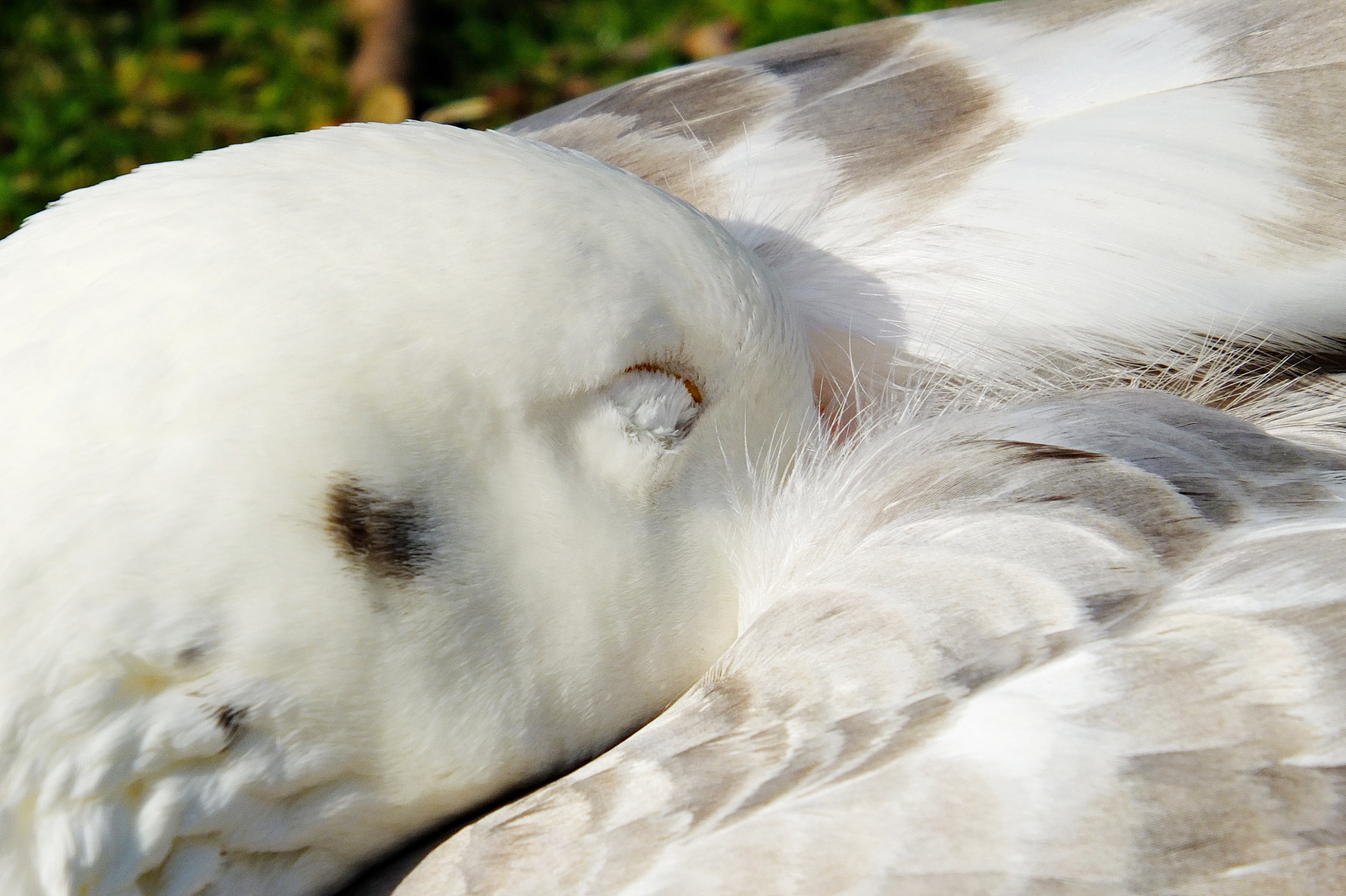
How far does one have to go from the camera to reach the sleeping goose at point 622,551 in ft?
3.13

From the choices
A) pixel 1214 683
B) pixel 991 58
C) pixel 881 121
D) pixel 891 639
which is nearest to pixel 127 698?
pixel 891 639

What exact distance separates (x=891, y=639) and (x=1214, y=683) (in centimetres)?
24

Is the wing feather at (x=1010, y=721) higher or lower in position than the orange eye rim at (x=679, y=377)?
lower

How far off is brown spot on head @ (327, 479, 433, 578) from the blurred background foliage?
7.33 ft

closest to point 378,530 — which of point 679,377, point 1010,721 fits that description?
point 679,377

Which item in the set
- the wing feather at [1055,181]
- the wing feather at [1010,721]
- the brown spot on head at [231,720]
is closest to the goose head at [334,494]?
the brown spot on head at [231,720]

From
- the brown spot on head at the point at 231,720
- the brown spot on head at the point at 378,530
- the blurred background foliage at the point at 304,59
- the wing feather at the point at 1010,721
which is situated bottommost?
the wing feather at the point at 1010,721

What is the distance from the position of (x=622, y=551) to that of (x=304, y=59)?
251 cm

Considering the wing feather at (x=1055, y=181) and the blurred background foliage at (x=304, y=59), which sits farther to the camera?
the blurred background foliage at (x=304, y=59)

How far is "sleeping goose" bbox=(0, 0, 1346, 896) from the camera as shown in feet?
3.13

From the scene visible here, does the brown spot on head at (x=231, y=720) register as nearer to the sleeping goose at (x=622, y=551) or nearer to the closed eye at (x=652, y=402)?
the sleeping goose at (x=622, y=551)

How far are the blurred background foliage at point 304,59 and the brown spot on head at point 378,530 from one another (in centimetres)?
223

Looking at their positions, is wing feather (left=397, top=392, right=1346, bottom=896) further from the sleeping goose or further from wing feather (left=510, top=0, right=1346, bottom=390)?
wing feather (left=510, top=0, right=1346, bottom=390)

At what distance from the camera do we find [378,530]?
1027mm
